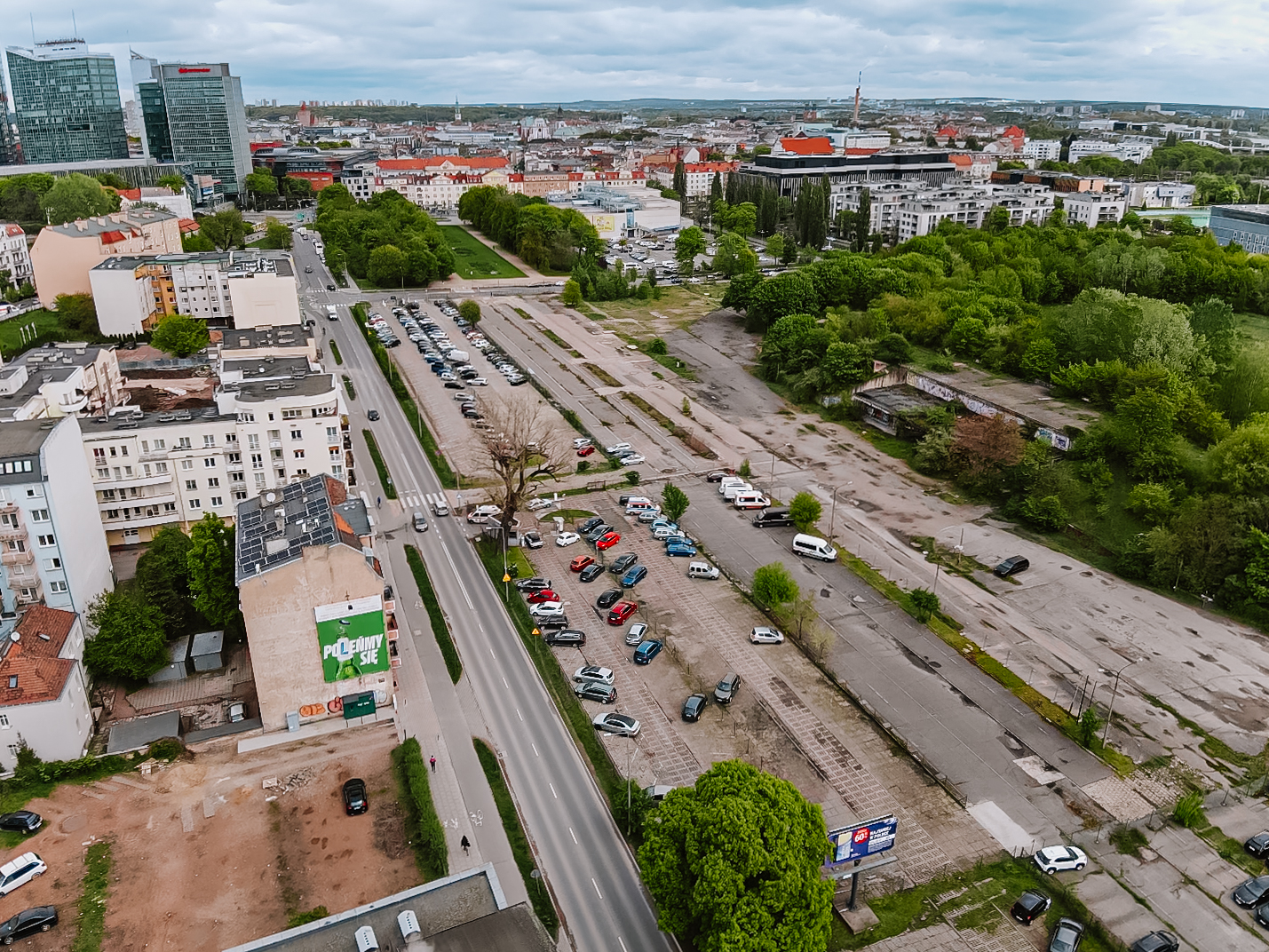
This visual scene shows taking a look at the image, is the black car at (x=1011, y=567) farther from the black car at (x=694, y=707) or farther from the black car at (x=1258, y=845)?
the black car at (x=694, y=707)

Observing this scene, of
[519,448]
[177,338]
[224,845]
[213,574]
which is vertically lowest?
[224,845]

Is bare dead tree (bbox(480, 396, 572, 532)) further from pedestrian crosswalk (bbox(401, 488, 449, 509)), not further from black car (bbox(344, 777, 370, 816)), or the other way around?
black car (bbox(344, 777, 370, 816))

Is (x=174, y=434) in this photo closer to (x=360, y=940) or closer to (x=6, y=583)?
(x=6, y=583)

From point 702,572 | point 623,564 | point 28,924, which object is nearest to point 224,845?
point 28,924

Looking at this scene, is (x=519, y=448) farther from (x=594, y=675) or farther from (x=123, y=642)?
(x=123, y=642)

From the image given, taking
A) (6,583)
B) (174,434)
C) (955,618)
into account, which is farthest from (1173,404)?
(6,583)

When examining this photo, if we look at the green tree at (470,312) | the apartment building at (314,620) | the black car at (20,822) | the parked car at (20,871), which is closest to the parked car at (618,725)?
the apartment building at (314,620)

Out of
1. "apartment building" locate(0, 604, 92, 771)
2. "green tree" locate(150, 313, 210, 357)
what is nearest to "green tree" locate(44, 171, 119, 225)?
"green tree" locate(150, 313, 210, 357)
